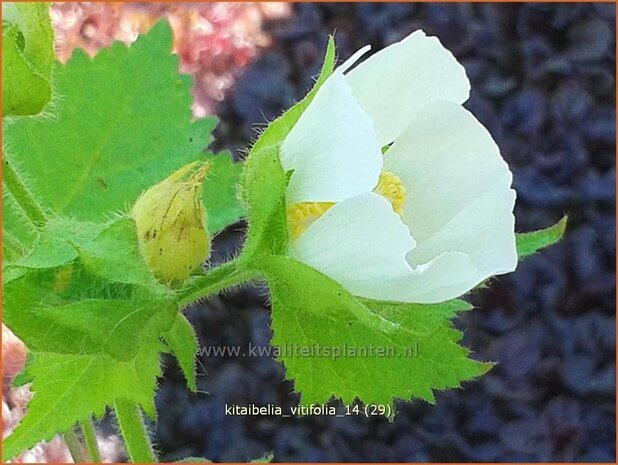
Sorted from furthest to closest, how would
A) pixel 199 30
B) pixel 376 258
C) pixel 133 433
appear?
1. pixel 199 30
2. pixel 133 433
3. pixel 376 258

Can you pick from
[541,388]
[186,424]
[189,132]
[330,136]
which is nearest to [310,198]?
[330,136]

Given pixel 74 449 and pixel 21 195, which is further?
pixel 74 449

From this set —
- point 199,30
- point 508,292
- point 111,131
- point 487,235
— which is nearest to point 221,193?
point 111,131

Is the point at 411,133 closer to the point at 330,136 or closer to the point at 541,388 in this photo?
the point at 330,136

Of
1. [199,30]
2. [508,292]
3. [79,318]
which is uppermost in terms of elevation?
[79,318]

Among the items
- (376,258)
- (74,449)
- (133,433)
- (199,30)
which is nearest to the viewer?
(376,258)

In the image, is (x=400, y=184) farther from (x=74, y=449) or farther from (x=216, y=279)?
(x=74, y=449)

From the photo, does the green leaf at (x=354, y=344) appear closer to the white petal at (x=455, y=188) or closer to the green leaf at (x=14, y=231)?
the white petal at (x=455, y=188)

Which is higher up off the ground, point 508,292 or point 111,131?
point 111,131
